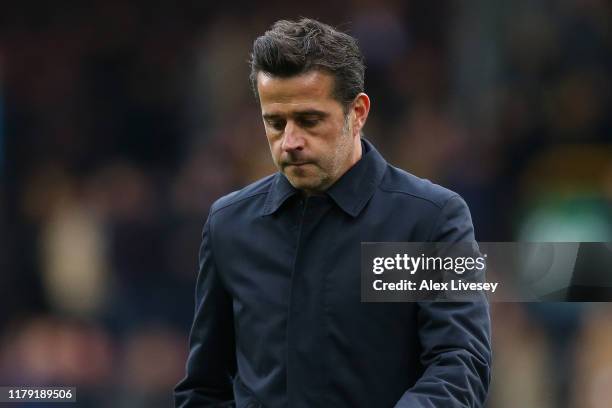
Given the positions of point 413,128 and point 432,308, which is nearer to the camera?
point 432,308

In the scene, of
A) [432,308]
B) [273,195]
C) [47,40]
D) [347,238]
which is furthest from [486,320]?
[47,40]

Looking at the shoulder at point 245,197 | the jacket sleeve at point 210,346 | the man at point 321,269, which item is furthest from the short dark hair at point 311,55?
the jacket sleeve at point 210,346

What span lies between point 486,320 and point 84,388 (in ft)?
11.3

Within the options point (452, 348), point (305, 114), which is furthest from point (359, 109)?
point (452, 348)

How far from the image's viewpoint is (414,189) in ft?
8.24

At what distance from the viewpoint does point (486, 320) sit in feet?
8.00

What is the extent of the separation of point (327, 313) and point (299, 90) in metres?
0.47

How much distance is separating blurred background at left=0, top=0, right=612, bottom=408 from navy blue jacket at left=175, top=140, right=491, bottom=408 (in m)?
2.82

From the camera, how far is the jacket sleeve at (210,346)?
8.64 feet

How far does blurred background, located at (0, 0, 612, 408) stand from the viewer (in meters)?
5.53

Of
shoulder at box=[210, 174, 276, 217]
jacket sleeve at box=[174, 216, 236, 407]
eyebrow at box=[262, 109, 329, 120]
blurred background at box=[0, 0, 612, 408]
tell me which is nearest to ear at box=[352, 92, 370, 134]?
eyebrow at box=[262, 109, 329, 120]

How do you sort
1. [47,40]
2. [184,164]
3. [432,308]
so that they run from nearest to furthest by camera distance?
1. [432,308]
2. [184,164]
3. [47,40]

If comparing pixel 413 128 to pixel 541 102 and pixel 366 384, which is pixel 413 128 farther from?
pixel 366 384

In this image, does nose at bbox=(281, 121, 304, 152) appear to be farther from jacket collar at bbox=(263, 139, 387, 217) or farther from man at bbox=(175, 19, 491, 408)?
jacket collar at bbox=(263, 139, 387, 217)
